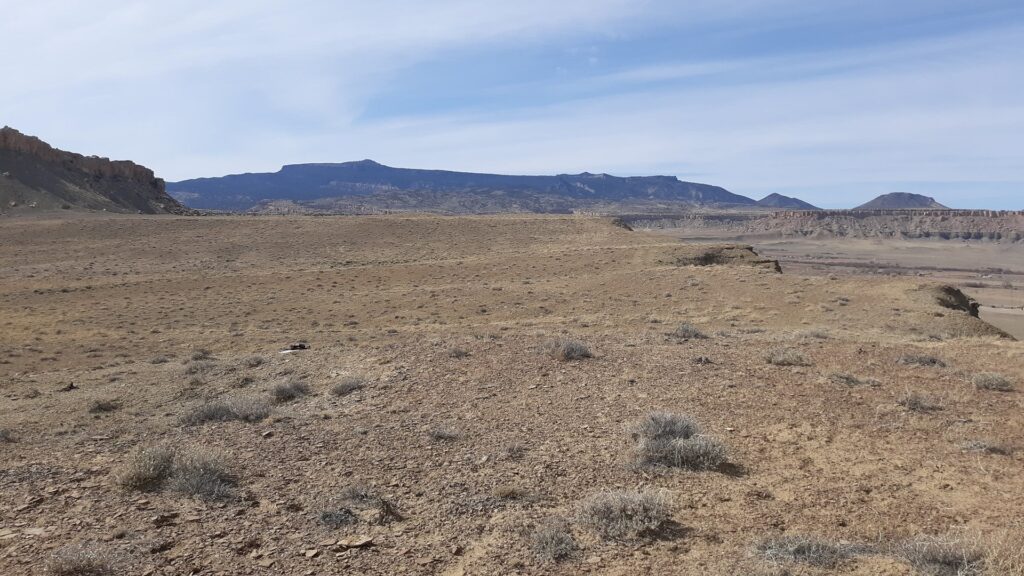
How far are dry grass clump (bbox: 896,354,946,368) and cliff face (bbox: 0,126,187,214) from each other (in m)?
61.7

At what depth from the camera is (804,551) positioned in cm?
489

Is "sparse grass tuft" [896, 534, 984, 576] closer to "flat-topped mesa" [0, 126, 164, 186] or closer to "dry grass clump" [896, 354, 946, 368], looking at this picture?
"dry grass clump" [896, 354, 946, 368]

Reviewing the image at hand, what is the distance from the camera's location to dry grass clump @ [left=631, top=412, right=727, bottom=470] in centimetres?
696

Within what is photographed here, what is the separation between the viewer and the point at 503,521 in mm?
5672

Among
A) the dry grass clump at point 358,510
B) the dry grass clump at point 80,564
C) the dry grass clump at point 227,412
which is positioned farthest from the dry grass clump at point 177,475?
the dry grass clump at point 227,412

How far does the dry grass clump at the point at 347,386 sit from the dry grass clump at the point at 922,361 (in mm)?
9214

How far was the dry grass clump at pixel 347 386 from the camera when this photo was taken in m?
10.7

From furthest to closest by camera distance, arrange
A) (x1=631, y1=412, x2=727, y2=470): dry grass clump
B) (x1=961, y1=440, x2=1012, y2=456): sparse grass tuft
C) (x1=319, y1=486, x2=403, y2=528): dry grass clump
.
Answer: (x1=961, y1=440, x2=1012, y2=456): sparse grass tuft
(x1=631, y1=412, x2=727, y2=470): dry grass clump
(x1=319, y1=486, x2=403, y2=528): dry grass clump

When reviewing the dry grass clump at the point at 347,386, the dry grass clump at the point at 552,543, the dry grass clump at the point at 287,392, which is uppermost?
the dry grass clump at the point at 552,543

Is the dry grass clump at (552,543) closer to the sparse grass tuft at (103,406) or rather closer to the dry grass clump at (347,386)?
the dry grass clump at (347,386)

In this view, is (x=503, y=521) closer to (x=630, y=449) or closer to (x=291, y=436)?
(x=630, y=449)

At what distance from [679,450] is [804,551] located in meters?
2.16

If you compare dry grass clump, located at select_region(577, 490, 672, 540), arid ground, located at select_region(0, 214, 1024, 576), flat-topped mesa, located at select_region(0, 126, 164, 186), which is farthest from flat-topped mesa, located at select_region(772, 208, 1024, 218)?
dry grass clump, located at select_region(577, 490, 672, 540)

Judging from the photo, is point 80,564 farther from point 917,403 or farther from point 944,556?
point 917,403
